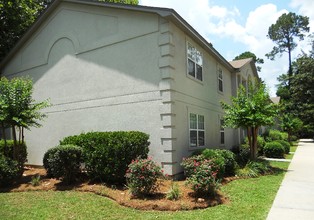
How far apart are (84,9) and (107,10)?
4.97 feet

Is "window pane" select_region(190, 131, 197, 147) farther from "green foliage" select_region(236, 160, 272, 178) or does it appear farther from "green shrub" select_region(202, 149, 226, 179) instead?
"green foliage" select_region(236, 160, 272, 178)

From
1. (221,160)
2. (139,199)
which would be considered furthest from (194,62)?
(139,199)

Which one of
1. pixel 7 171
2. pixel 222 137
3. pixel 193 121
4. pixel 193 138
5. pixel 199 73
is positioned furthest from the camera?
pixel 222 137

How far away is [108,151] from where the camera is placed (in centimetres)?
905

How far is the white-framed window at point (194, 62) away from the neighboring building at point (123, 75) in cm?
5

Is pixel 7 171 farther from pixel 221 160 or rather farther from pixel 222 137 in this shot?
pixel 222 137

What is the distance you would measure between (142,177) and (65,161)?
10.2 feet

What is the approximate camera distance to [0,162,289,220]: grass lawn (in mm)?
6641

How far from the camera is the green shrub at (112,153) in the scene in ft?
29.5

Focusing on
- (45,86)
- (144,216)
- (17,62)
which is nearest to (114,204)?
(144,216)

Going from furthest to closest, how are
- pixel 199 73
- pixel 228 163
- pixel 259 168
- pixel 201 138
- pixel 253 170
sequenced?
pixel 199 73
pixel 201 138
pixel 259 168
pixel 253 170
pixel 228 163

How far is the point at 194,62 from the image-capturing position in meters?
13.1

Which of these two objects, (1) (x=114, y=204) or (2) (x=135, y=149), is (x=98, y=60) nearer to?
A: (2) (x=135, y=149)

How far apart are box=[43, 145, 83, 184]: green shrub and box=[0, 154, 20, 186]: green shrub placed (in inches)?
52.4
